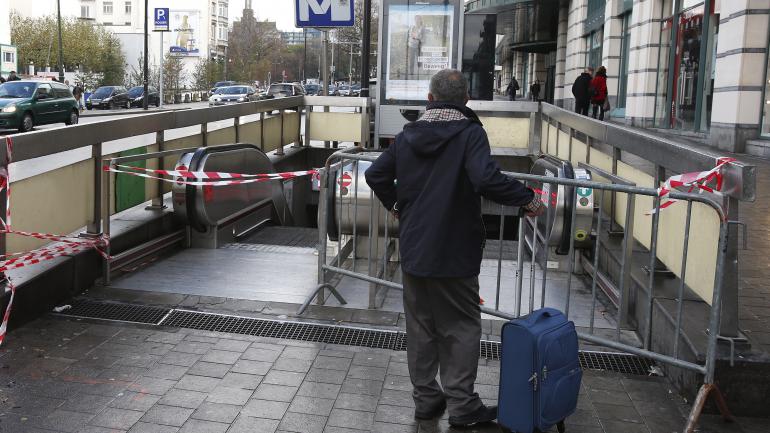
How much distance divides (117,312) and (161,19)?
46816 mm

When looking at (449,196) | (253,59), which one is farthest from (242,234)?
(253,59)

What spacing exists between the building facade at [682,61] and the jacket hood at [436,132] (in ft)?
38.6

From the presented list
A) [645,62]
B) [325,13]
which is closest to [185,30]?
[645,62]

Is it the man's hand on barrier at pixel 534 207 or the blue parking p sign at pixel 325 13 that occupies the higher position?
the blue parking p sign at pixel 325 13

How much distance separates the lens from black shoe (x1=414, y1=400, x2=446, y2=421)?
4270 millimetres

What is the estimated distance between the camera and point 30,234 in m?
5.82

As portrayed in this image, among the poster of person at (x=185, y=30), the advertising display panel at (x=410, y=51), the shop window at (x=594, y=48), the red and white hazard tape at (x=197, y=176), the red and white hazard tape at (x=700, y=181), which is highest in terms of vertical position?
the poster of person at (x=185, y=30)

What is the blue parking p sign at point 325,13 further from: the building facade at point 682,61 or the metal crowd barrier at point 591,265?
the building facade at point 682,61

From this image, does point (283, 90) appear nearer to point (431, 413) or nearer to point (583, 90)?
point (583, 90)

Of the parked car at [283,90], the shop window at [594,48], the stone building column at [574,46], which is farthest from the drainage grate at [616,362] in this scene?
the parked car at [283,90]

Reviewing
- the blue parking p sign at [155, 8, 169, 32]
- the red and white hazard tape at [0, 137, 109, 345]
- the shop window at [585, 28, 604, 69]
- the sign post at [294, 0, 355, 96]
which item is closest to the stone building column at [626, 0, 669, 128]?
the shop window at [585, 28, 604, 69]

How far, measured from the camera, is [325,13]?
12711mm

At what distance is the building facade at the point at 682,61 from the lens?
49.4 feet

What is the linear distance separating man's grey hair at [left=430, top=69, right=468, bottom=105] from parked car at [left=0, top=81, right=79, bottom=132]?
24727 mm
